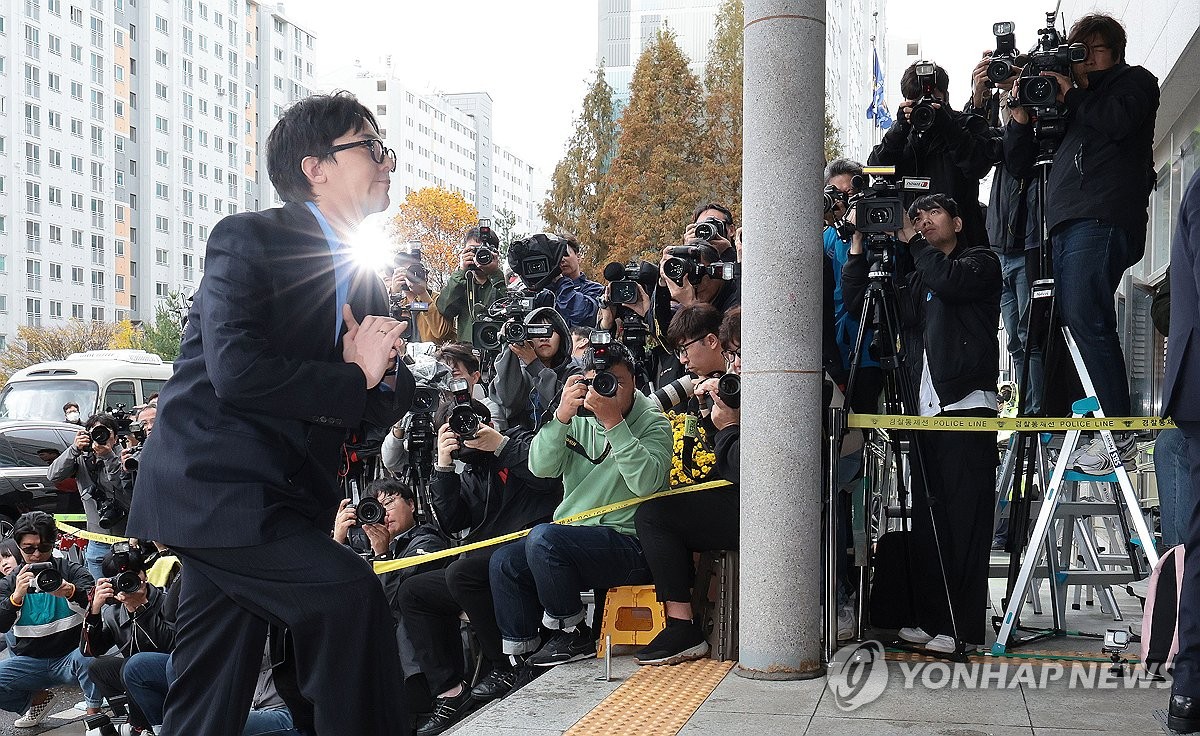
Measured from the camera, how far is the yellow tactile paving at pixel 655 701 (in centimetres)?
396

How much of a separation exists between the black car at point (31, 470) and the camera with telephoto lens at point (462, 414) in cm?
805

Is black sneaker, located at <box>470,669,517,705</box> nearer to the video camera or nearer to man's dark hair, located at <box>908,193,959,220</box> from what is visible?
the video camera

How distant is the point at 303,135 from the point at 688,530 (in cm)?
289

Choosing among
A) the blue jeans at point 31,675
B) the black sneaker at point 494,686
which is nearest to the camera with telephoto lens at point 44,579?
the blue jeans at point 31,675

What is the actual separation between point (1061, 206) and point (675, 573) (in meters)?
2.53

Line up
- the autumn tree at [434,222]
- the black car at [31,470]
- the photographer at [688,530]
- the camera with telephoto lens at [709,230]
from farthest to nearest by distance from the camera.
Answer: the autumn tree at [434,222]
the black car at [31,470]
the camera with telephoto lens at [709,230]
the photographer at [688,530]

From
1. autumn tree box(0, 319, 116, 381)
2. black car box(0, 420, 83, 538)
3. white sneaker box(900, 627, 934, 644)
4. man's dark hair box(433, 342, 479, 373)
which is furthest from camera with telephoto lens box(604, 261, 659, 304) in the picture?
autumn tree box(0, 319, 116, 381)

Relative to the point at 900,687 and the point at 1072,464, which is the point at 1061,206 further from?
the point at 900,687

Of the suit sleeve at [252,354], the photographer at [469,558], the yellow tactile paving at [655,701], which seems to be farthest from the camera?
the photographer at [469,558]

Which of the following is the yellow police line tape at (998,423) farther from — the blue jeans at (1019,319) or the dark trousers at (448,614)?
the dark trousers at (448,614)

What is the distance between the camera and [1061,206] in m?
5.27

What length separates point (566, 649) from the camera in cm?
545

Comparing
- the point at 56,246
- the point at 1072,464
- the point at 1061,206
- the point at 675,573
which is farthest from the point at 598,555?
the point at 56,246

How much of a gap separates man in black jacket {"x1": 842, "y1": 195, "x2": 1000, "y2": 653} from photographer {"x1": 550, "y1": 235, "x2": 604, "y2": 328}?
8.32 ft
